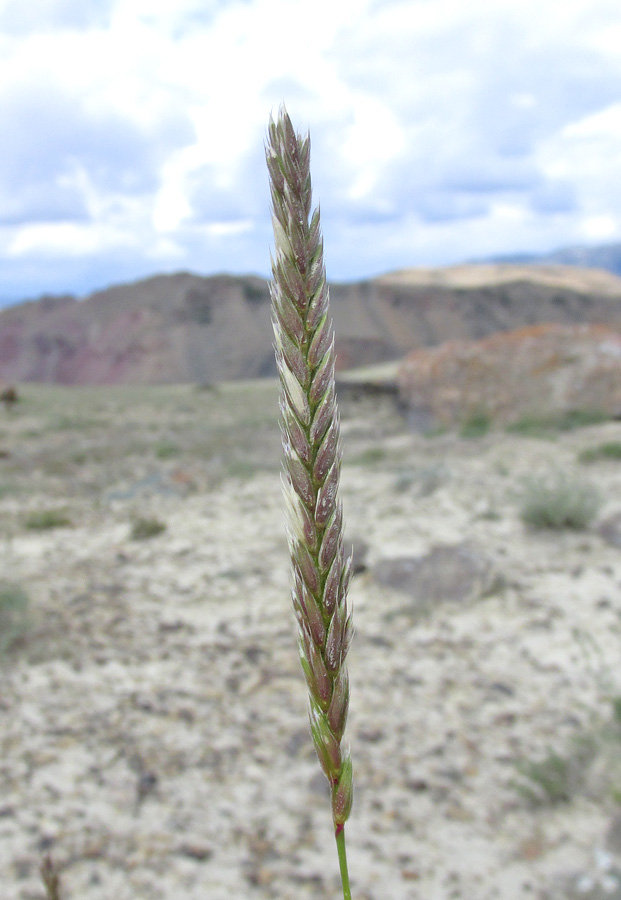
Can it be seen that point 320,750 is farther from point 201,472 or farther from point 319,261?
point 201,472

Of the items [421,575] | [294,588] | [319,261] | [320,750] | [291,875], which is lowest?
[291,875]

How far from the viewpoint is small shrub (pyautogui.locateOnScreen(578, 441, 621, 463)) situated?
833 centimetres

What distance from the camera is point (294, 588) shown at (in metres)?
0.70

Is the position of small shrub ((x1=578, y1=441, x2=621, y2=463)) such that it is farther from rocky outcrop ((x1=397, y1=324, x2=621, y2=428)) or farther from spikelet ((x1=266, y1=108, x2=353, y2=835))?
spikelet ((x1=266, y1=108, x2=353, y2=835))

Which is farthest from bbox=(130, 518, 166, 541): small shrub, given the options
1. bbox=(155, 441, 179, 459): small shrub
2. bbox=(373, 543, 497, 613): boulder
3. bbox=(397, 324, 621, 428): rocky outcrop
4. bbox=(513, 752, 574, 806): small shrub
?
bbox=(397, 324, 621, 428): rocky outcrop

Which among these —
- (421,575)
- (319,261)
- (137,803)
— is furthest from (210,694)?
(319,261)

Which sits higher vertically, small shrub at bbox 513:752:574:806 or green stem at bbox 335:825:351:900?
green stem at bbox 335:825:351:900

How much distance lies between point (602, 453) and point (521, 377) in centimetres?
367

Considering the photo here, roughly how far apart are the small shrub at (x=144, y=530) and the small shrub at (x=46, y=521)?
781 mm

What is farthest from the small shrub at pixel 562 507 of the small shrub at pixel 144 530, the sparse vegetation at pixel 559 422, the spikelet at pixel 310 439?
Result: the spikelet at pixel 310 439

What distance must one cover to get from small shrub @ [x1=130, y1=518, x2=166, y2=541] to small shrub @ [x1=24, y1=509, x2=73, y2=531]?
2.56ft

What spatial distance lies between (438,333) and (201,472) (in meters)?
34.6

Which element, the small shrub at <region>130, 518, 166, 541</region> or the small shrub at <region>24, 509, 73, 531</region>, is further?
the small shrub at <region>24, 509, 73, 531</region>

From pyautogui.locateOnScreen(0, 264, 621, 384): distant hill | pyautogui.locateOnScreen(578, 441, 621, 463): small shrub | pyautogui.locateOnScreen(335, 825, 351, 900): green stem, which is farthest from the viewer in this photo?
pyautogui.locateOnScreen(0, 264, 621, 384): distant hill
